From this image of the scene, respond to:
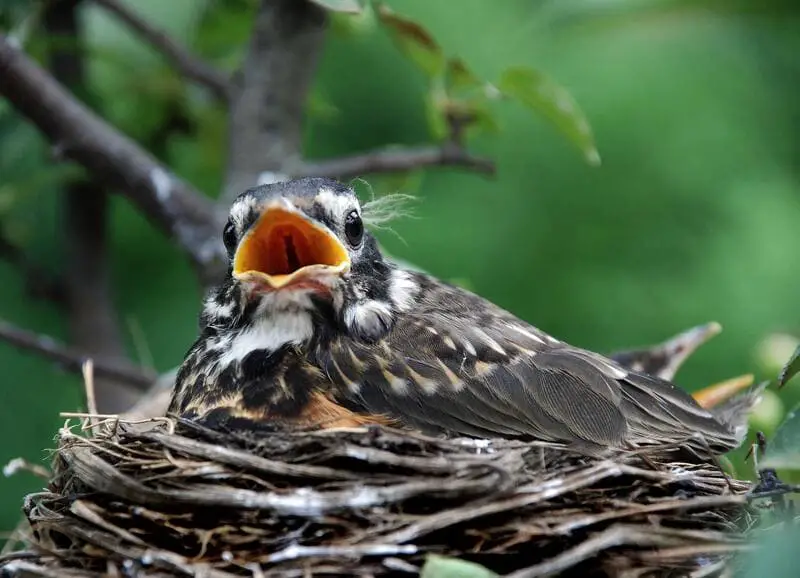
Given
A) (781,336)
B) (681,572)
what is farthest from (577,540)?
(781,336)

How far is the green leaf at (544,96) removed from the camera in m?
1.84

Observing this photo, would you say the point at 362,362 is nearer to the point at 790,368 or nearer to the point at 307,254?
the point at 307,254

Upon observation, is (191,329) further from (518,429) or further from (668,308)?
(518,429)

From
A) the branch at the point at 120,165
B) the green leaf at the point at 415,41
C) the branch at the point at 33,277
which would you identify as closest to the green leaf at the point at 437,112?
the green leaf at the point at 415,41

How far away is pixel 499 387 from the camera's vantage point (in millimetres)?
1561

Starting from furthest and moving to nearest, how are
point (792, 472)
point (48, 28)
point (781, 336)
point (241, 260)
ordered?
point (48, 28)
point (781, 336)
point (241, 260)
point (792, 472)

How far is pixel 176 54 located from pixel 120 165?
34 centimetres

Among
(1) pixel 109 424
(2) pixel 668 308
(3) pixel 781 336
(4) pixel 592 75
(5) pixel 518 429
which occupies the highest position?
(4) pixel 592 75

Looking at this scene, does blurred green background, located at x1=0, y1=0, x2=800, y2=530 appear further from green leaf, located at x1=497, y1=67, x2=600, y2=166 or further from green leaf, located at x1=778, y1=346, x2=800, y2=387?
green leaf, located at x1=778, y1=346, x2=800, y2=387

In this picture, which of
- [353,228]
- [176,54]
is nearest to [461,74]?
[353,228]

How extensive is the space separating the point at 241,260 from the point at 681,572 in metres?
0.83

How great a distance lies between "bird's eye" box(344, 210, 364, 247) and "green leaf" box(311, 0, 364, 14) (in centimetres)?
33

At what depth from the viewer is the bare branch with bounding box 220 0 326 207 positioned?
230cm

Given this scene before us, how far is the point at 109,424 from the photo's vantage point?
1.57 meters
